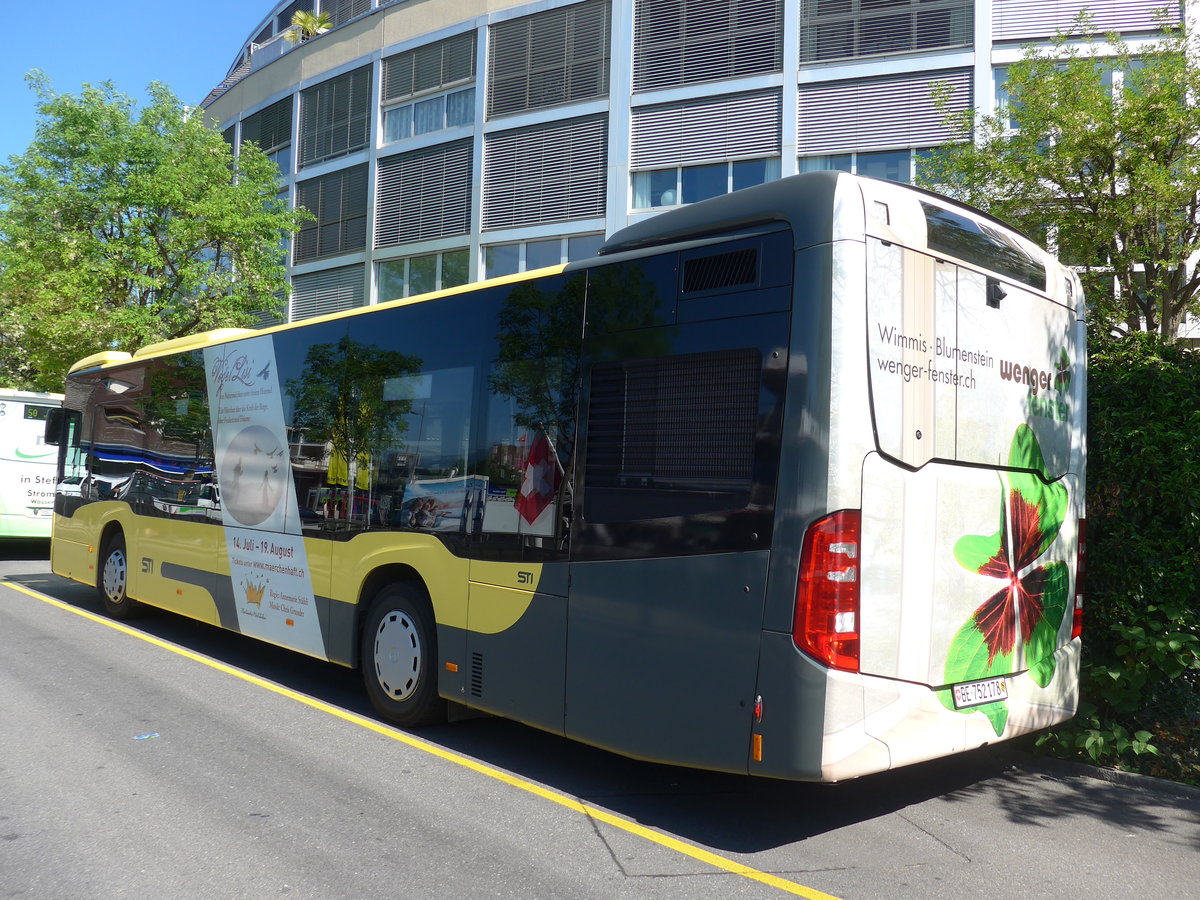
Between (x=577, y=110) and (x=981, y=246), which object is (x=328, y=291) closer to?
(x=577, y=110)

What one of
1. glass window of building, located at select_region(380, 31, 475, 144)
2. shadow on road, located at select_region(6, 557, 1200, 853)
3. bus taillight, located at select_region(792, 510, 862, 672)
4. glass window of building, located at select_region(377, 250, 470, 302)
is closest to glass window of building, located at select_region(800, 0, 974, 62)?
glass window of building, located at select_region(380, 31, 475, 144)

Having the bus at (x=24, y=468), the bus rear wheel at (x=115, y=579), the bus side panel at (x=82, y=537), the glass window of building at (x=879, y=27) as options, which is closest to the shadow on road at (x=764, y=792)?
the bus rear wheel at (x=115, y=579)

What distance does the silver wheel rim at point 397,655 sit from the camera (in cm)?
668

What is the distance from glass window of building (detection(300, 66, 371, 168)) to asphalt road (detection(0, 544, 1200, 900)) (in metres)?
24.1

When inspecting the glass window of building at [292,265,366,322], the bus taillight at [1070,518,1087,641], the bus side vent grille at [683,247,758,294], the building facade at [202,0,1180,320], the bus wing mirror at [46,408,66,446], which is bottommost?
the bus taillight at [1070,518,1087,641]

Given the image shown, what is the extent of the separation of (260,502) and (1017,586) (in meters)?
6.04

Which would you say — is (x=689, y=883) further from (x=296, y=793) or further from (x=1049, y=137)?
(x=1049, y=137)

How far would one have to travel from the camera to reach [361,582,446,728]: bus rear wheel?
21.5 ft

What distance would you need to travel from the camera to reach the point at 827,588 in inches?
171

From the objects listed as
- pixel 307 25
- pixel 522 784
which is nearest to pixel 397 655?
pixel 522 784

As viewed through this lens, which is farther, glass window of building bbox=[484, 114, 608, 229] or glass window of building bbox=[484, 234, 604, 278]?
glass window of building bbox=[484, 234, 604, 278]

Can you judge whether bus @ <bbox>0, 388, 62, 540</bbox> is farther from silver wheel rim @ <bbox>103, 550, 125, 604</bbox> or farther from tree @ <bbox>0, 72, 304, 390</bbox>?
silver wheel rim @ <bbox>103, 550, 125, 604</bbox>

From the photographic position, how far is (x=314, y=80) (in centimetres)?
3011

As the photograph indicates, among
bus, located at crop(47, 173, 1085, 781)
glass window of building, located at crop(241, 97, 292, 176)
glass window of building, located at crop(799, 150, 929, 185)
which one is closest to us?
bus, located at crop(47, 173, 1085, 781)
